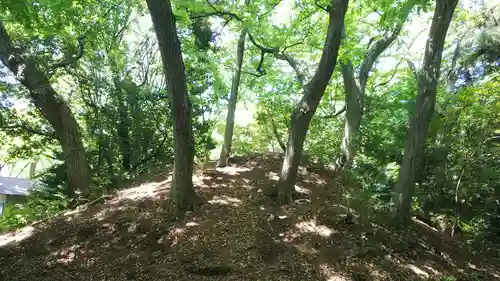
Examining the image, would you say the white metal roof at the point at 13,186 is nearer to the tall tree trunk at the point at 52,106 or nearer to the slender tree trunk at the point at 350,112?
the tall tree trunk at the point at 52,106

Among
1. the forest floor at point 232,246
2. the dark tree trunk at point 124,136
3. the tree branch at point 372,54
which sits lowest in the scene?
the forest floor at point 232,246

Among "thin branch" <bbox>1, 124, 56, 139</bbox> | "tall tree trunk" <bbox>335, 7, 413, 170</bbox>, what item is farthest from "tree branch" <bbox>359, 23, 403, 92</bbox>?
"thin branch" <bbox>1, 124, 56, 139</bbox>

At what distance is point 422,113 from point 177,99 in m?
4.26

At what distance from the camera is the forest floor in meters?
4.02

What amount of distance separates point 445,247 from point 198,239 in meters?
4.33

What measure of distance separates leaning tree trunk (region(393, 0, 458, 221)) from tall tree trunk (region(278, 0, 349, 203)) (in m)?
1.53

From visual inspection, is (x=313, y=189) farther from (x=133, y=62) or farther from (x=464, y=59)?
(x=133, y=62)

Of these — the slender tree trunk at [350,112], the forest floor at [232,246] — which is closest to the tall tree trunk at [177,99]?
the forest floor at [232,246]

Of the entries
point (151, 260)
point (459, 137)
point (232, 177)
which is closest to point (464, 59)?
point (459, 137)

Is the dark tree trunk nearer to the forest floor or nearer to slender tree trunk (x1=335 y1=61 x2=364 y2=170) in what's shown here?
the forest floor

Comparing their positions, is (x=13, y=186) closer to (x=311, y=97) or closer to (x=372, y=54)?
(x=311, y=97)

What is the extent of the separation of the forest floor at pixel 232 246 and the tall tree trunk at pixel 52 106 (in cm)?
91

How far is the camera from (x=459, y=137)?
577 cm

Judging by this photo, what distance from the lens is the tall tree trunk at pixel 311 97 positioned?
4.93 m
